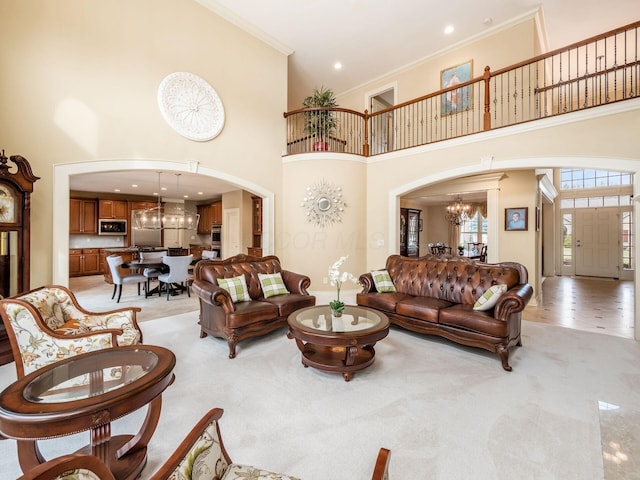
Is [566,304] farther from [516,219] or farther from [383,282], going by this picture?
[383,282]

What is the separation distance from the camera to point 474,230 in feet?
35.6

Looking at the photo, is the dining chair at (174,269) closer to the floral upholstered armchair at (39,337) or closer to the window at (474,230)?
the floral upholstered armchair at (39,337)

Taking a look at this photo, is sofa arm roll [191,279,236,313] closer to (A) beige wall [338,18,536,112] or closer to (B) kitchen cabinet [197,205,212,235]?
(A) beige wall [338,18,536,112]

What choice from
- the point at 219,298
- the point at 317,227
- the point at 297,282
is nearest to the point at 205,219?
the point at 317,227

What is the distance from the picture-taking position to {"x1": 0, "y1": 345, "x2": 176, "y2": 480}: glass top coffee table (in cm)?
129

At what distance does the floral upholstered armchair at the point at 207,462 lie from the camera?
915mm

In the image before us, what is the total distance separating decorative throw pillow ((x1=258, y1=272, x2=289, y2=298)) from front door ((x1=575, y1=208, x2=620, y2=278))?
33.6 feet

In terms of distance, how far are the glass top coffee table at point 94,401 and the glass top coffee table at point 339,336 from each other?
1.28 m

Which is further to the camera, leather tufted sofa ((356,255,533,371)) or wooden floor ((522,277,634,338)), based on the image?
wooden floor ((522,277,634,338))

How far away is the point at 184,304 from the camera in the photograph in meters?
5.66

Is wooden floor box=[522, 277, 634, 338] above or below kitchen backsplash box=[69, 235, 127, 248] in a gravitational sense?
below

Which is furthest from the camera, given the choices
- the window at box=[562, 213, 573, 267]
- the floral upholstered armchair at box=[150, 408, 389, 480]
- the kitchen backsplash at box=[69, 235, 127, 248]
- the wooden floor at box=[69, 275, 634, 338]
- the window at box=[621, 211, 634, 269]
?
the window at box=[562, 213, 573, 267]

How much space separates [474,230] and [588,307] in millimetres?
5644

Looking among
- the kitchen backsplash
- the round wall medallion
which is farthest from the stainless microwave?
the round wall medallion
